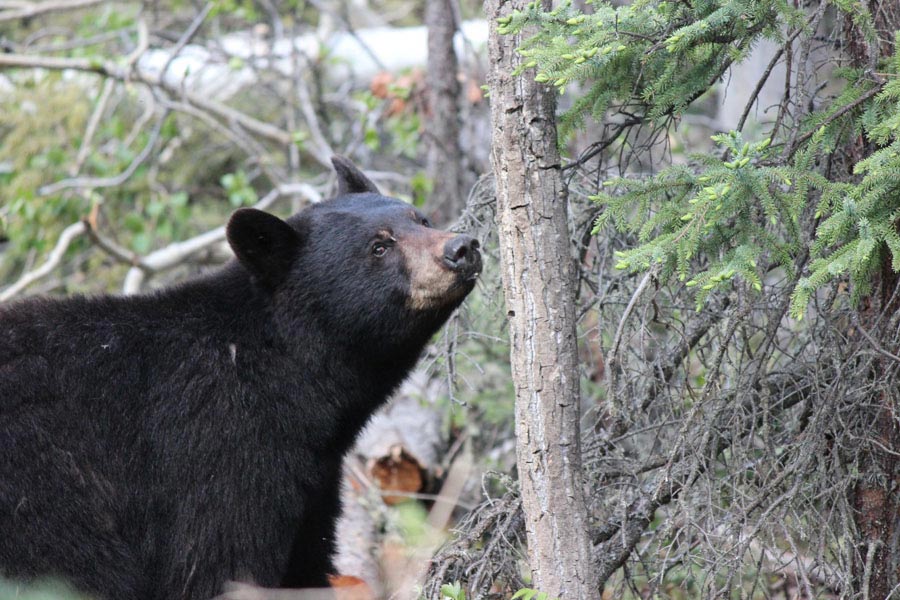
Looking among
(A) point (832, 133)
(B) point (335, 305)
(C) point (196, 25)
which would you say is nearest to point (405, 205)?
(B) point (335, 305)

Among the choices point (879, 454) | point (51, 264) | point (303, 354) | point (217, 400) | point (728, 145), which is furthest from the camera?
point (51, 264)

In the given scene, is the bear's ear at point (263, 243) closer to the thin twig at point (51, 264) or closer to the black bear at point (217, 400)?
the black bear at point (217, 400)

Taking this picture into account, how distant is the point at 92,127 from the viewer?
834 centimetres

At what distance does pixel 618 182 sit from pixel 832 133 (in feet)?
2.52

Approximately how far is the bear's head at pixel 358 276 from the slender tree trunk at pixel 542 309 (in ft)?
2.86

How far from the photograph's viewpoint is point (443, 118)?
7.53m

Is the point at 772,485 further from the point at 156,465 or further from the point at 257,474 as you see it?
the point at 156,465

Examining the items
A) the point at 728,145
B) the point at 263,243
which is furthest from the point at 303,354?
the point at 728,145

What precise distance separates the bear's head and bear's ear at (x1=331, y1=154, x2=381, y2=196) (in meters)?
0.59

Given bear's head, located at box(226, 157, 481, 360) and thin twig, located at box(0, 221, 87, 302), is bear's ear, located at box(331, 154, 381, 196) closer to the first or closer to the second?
bear's head, located at box(226, 157, 481, 360)

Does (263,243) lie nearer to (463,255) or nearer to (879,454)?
(463,255)

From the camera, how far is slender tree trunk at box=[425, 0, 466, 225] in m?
7.38

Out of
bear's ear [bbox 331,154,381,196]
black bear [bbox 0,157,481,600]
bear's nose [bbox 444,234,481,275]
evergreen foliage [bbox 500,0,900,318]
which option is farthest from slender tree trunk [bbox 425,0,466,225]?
evergreen foliage [bbox 500,0,900,318]

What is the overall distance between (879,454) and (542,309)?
145cm
